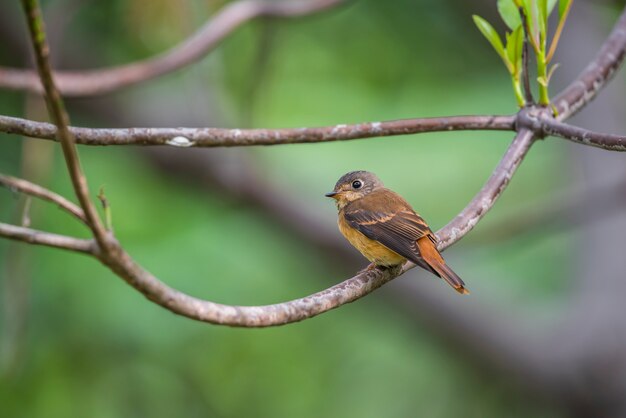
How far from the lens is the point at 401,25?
18.8 ft

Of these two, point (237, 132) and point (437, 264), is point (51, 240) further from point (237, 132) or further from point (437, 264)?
point (437, 264)

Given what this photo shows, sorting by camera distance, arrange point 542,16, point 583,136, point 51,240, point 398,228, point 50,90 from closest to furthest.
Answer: point 50,90 < point 51,240 < point 583,136 < point 542,16 < point 398,228

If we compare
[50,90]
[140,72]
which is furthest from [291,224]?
[50,90]

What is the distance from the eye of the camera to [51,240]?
133cm

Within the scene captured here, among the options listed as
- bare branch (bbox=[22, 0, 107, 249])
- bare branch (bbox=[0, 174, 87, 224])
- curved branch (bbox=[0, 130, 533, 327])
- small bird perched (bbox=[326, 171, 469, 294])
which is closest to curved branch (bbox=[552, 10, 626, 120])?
curved branch (bbox=[0, 130, 533, 327])

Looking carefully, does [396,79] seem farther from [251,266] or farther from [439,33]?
[251,266]

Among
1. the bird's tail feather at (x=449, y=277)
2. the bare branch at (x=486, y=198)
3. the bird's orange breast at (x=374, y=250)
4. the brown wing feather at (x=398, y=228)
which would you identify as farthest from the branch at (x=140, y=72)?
the bare branch at (x=486, y=198)

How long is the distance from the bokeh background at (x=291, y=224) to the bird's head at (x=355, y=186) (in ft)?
4.32

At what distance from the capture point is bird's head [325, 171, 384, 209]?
3342 mm

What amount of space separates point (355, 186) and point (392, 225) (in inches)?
18.9

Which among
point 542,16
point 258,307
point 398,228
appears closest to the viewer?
point 258,307

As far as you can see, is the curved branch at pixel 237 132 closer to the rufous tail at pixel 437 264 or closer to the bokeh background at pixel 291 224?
the rufous tail at pixel 437 264

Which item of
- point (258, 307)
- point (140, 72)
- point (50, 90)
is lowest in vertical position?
point (258, 307)

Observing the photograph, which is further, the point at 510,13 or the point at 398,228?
the point at 398,228
